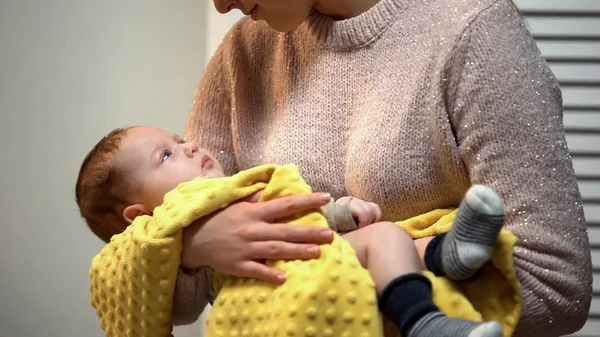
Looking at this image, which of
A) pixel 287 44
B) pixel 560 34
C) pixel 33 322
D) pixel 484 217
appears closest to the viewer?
pixel 484 217

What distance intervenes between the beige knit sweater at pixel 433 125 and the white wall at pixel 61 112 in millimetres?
643

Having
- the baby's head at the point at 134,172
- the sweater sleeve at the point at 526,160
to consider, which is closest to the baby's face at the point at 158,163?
the baby's head at the point at 134,172

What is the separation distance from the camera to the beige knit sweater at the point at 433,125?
87 centimetres

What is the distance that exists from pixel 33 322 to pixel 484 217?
134cm

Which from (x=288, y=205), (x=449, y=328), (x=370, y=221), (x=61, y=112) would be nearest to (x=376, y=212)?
(x=370, y=221)

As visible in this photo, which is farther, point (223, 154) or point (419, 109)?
point (223, 154)

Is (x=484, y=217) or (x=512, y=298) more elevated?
(x=484, y=217)

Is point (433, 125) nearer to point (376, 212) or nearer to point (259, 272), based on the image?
point (376, 212)

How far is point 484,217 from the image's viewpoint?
2.33 ft

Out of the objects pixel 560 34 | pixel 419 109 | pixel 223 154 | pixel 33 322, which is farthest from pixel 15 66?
pixel 560 34

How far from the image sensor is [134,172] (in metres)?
1.03

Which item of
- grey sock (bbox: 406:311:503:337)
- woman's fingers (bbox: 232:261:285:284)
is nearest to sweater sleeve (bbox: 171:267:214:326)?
woman's fingers (bbox: 232:261:285:284)

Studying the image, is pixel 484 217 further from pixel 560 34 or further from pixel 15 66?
pixel 15 66

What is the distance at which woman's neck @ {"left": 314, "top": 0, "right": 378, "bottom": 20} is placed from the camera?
1091mm
